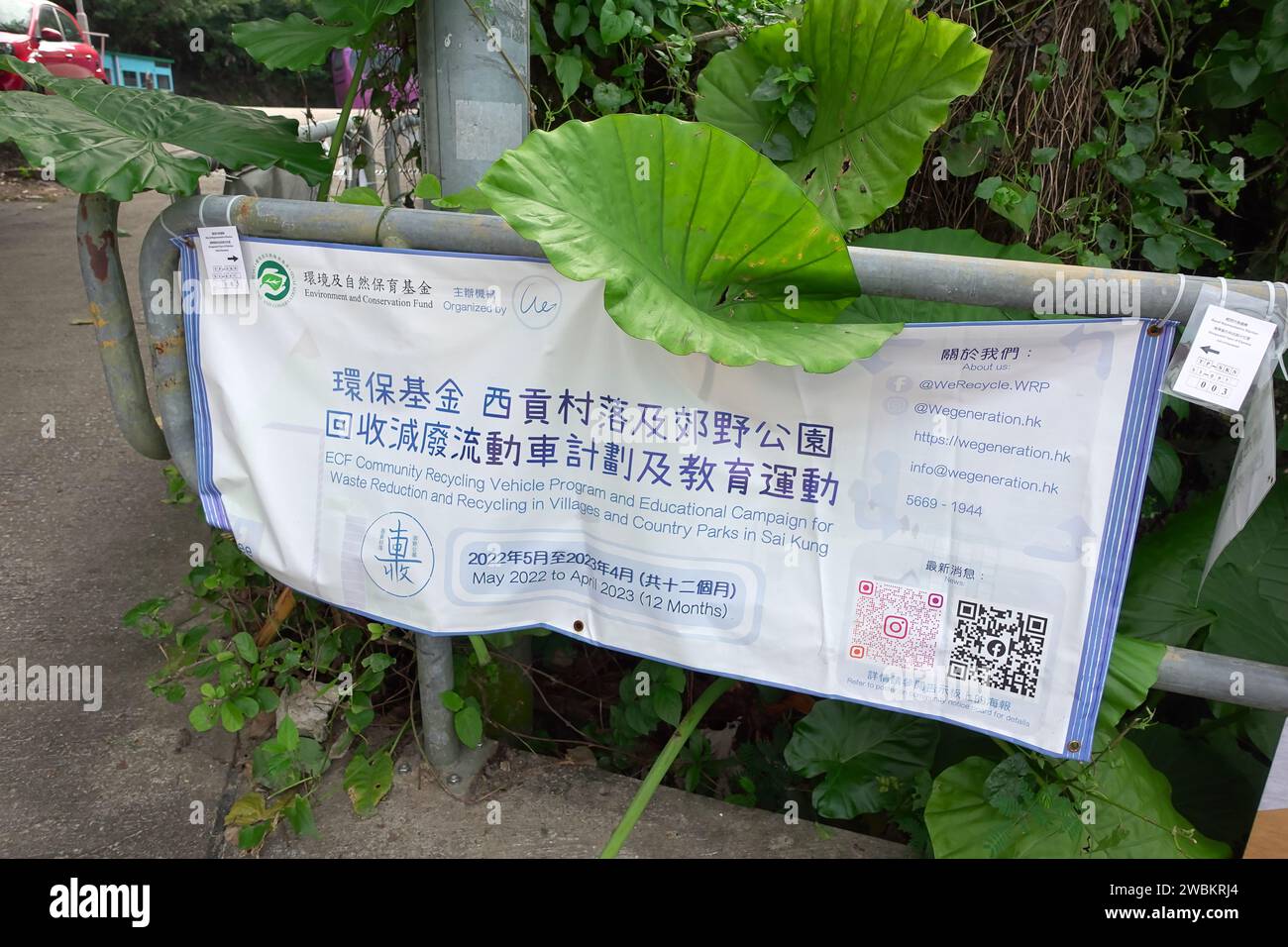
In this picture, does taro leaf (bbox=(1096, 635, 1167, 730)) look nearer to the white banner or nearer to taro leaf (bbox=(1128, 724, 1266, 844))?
the white banner

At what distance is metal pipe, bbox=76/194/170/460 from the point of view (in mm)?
1899

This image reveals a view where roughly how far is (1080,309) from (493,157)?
3.95 ft

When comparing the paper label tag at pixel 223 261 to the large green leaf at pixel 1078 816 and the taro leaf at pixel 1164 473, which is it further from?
the taro leaf at pixel 1164 473

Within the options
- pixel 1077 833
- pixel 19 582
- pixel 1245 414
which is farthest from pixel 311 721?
pixel 1245 414

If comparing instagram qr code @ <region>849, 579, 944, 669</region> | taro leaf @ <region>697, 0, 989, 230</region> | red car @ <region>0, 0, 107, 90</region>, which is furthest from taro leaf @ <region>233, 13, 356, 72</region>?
red car @ <region>0, 0, 107, 90</region>

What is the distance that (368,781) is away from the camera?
2207mm

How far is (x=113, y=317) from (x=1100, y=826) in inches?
86.8

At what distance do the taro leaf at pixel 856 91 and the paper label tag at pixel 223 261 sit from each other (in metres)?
1.06

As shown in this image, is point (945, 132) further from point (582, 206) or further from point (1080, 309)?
point (582, 206)

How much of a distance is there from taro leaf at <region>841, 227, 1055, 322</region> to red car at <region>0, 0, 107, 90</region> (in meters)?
10.5

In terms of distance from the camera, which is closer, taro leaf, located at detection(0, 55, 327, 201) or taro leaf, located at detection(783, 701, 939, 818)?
taro leaf, located at detection(0, 55, 327, 201)

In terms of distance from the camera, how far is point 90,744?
2283 mm

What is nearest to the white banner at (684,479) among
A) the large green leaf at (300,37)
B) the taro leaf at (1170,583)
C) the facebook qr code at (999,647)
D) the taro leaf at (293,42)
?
the facebook qr code at (999,647)
